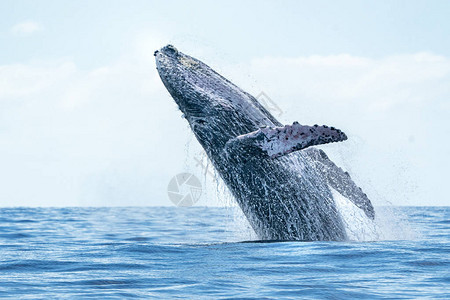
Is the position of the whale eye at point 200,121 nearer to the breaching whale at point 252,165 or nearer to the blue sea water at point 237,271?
the breaching whale at point 252,165

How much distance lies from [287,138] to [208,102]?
199 cm

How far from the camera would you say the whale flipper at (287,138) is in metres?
9.72

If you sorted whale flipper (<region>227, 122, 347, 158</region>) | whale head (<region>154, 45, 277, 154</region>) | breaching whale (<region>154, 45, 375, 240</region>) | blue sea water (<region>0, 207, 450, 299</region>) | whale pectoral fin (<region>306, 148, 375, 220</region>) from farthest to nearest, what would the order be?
whale pectoral fin (<region>306, 148, 375, 220</region>) < whale head (<region>154, 45, 277, 154</region>) < breaching whale (<region>154, 45, 375, 240</region>) < whale flipper (<region>227, 122, 347, 158</region>) < blue sea water (<region>0, 207, 450, 299</region>)

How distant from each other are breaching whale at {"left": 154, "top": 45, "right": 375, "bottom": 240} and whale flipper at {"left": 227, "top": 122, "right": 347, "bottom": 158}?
0.24 metres

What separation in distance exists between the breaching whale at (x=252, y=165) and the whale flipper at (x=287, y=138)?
24cm

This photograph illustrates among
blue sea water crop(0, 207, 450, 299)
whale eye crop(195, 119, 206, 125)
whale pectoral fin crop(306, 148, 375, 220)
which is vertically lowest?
blue sea water crop(0, 207, 450, 299)

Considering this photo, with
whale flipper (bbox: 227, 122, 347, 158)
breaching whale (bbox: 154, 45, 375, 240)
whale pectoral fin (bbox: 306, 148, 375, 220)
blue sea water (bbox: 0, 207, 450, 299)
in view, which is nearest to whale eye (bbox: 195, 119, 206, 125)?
breaching whale (bbox: 154, 45, 375, 240)

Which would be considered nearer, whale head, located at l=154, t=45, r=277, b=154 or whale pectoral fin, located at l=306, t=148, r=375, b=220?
whale head, located at l=154, t=45, r=277, b=154

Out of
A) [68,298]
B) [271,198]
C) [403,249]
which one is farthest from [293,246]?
[68,298]

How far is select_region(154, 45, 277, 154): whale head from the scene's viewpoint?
11.3 meters

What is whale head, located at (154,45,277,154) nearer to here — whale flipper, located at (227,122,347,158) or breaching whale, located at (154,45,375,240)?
breaching whale, located at (154,45,375,240)

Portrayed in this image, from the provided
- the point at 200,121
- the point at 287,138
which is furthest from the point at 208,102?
the point at 287,138

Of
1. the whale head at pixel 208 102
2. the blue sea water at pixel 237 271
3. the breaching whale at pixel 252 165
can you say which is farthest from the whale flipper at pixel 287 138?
the blue sea water at pixel 237 271

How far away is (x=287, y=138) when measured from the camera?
997 centimetres
